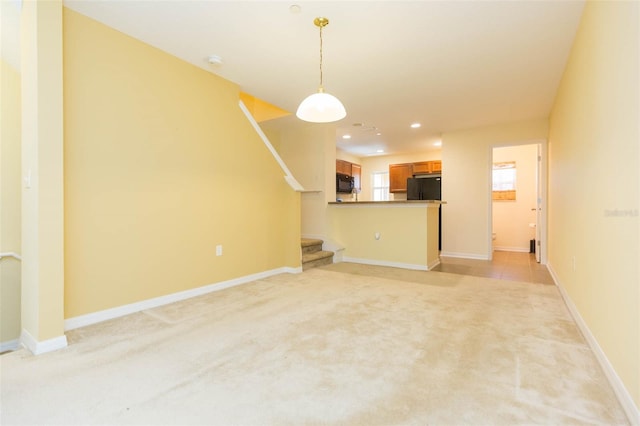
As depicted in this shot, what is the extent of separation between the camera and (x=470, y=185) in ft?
17.7

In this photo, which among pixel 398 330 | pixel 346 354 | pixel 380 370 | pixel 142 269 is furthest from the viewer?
pixel 142 269

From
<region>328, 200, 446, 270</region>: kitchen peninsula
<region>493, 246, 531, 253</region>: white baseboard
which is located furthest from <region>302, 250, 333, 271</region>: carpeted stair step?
<region>493, 246, 531, 253</region>: white baseboard

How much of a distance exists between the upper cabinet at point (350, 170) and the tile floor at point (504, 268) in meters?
2.90

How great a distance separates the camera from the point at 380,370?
163 centimetres

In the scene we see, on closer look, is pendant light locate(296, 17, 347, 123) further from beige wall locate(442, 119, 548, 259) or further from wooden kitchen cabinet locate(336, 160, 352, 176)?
wooden kitchen cabinet locate(336, 160, 352, 176)

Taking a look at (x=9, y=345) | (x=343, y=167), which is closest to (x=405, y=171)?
(x=343, y=167)

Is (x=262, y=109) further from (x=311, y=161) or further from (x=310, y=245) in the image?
(x=310, y=245)

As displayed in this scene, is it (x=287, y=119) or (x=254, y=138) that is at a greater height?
(x=287, y=119)

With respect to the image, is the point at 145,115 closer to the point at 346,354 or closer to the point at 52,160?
the point at 52,160

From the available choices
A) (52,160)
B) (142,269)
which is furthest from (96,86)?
(142,269)

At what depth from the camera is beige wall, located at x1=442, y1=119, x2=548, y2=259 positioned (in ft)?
16.9

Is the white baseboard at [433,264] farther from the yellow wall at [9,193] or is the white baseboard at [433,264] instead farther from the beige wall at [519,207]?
the yellow wall at [9,193]

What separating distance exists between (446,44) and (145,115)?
2.80 metres

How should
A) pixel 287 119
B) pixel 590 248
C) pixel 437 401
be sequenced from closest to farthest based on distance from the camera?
pixel 437 401
pixel 590 248
pixel 287 119
